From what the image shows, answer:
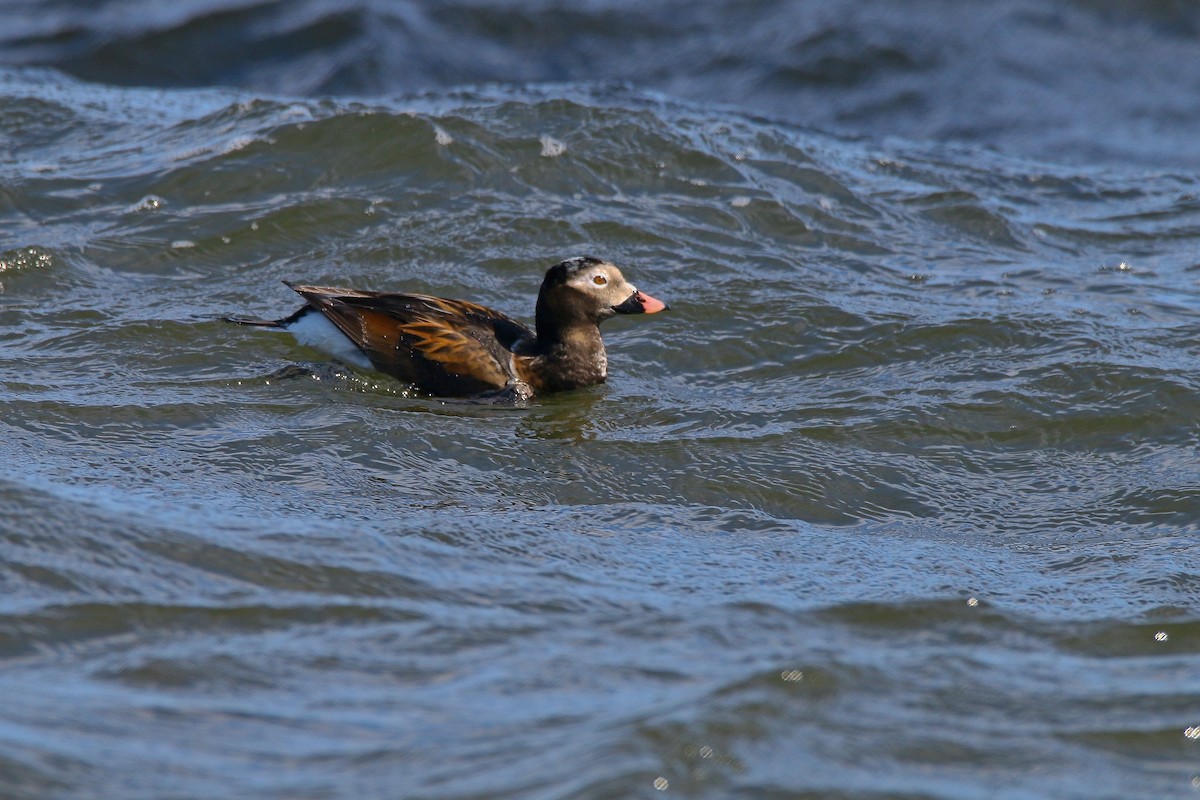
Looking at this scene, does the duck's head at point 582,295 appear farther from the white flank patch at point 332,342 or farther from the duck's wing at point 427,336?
the white flank patch at point 332,342

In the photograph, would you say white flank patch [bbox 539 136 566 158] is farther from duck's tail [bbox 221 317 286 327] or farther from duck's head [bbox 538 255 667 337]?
duck's tail [bbox 221 317 286 327]

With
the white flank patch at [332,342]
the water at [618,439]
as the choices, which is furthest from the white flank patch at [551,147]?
the white flank patch at [332,342]

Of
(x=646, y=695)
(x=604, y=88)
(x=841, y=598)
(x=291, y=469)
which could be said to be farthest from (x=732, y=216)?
(x=646, y=695)

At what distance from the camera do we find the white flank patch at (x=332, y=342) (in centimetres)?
855

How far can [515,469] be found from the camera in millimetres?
7113

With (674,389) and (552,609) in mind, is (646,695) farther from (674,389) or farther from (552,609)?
(674,389)

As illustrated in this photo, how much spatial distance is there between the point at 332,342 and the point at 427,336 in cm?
60

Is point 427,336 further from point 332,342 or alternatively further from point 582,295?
point 582,295

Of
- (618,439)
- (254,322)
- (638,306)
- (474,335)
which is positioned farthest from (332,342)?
(618,439)

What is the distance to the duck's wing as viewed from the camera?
8297mm

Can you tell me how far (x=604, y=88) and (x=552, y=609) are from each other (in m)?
10.4

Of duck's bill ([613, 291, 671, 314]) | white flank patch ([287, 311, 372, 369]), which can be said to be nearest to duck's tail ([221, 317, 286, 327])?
white flank patch ([287, 311, 372, 369])

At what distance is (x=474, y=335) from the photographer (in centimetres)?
845

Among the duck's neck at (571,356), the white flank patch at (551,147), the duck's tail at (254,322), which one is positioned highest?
the white flank patch at (551,147)
